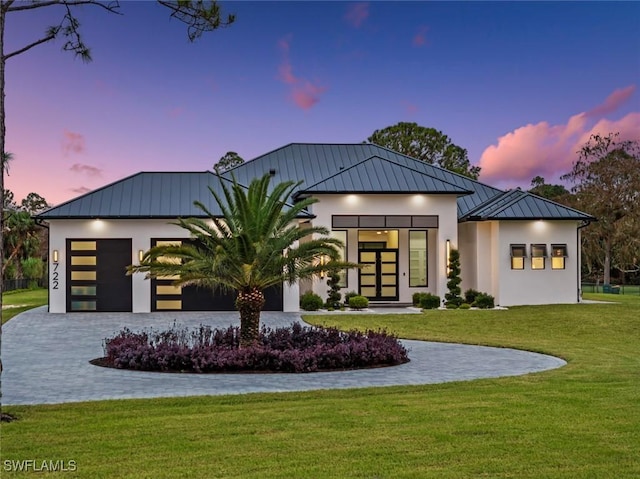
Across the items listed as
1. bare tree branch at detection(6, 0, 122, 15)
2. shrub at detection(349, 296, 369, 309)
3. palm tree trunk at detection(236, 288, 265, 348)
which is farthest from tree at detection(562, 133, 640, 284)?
bare tree branch at detection(6, 0, 122, 15)

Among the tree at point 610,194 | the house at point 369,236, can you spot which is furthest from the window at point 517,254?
the tree at point 610,194

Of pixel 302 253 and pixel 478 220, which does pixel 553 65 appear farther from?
pixel 302 253

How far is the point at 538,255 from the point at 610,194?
23.3 m

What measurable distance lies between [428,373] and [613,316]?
487 inches

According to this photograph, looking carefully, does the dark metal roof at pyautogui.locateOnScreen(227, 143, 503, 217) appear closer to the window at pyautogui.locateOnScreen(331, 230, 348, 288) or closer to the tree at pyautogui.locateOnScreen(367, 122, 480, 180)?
the window at pyautogui.locateOnScreen(331, 230, 348, 288)

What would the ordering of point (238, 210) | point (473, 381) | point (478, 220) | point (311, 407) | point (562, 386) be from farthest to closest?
1. point (478, 220)
2. point (238, 210)
3. point (473, 381)
4. point (562, 386)
5. point (311, 407)

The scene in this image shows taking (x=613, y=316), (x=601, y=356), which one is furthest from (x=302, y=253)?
(x=613, y=316)

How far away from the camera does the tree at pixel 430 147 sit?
145 ft

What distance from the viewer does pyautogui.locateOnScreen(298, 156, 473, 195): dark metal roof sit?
2453cm

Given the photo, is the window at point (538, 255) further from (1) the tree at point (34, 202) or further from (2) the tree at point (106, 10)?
(1) the tree at point (34, 202)

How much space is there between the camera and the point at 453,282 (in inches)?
962

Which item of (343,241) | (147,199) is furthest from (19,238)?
(343,241)

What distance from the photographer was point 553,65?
22.1m

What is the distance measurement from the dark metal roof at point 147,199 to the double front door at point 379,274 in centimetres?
684
